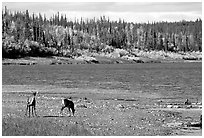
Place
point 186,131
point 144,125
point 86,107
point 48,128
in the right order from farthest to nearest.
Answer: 1. point 86,107
2. point 144,125
3. point 186,131
4. point 48,128

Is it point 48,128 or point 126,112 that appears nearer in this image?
point 48,128

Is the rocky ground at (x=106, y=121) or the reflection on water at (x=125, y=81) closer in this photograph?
the rocky ground at (x=106, y=121)

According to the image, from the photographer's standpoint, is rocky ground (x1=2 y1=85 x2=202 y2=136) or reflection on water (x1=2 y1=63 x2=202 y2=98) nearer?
rocky ground (x1=2 y1=85 x2=202 y2=136)

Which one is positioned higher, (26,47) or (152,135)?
(152,135)

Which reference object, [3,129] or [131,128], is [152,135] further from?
[3,129]

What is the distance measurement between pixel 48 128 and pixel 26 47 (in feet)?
585

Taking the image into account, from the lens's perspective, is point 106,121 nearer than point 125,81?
Yes

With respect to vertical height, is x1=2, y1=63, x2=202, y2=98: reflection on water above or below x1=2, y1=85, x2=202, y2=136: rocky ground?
below

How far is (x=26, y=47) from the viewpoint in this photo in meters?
199

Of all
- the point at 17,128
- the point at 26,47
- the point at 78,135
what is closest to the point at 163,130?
the point at 78,135

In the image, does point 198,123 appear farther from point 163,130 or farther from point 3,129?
point 3,129

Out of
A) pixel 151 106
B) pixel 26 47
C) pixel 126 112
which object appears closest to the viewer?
pixel 126 112

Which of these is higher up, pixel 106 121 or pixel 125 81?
pixel 106 121

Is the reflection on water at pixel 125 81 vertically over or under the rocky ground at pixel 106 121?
under
